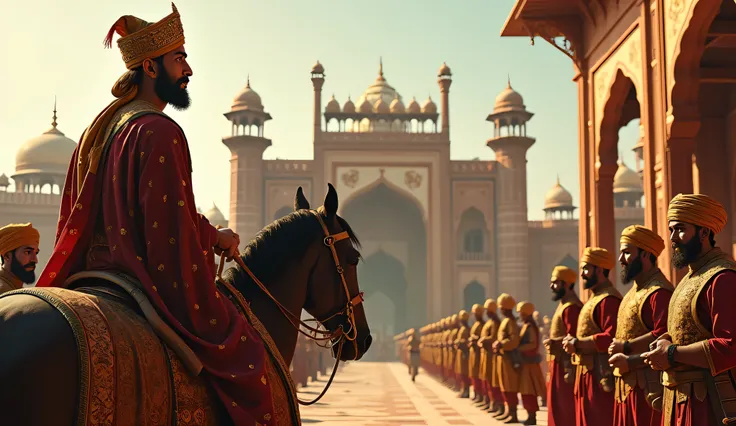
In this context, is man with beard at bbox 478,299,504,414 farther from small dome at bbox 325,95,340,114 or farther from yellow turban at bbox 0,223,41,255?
small dome at bbox 325,95,340,114

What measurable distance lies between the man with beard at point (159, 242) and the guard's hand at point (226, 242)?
0.39 ft

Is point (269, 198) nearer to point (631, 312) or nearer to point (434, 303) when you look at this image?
point (434, 303)

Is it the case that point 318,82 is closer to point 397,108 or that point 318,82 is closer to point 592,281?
point 397,108

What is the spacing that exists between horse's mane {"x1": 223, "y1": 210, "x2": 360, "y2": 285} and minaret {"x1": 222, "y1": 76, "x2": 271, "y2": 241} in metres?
31.1

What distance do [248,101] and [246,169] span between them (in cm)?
308

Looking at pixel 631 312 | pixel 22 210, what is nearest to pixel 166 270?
pixel 631 312

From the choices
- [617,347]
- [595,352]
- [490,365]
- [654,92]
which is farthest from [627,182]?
[617,347]

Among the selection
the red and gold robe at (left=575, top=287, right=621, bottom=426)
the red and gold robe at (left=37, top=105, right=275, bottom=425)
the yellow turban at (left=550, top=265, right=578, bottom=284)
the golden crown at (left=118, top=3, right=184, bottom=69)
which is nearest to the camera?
the red and gold robe at (left=37, top=105, right=275, bottom=425)

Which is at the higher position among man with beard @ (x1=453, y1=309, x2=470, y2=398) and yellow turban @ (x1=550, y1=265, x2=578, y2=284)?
yellow turban @ (x1=550, y1=265, x2=578, y2=284)

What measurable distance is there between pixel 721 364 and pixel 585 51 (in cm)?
942

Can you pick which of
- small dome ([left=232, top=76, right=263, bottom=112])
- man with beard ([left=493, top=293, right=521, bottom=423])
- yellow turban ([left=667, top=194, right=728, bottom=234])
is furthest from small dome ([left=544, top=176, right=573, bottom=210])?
yellow turban ([left=667, top=194, right=728, bottom=234])

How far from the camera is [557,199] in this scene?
141ft

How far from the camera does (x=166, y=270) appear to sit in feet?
8.70

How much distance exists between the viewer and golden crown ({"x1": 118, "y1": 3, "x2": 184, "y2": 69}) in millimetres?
2986
